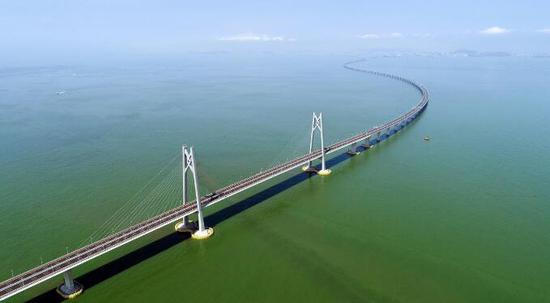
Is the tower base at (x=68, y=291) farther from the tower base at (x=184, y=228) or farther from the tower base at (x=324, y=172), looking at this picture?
the tower base at (x=324, y=172)

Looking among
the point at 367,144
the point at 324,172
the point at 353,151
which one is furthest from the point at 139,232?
the point at 367,144

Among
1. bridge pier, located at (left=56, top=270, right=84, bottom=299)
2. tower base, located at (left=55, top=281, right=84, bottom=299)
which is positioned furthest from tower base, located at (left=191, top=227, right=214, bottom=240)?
bridge pier, located at (left=56, top=270, right=84, bottom=299)

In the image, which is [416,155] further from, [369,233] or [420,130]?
[369,233]

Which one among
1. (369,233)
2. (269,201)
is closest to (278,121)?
(269,201)

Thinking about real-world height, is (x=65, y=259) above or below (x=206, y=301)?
above

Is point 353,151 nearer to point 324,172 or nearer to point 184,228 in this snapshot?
point 324,172

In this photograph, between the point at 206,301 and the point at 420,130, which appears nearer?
the point at 206,301

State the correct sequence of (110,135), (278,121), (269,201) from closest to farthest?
(269,201) → (110,135) → (278,121)

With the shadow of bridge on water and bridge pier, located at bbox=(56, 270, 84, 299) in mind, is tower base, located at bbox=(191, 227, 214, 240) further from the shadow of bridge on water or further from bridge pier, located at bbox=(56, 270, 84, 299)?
bridge pier, located at bbox=(56, 270, 84, 299)
